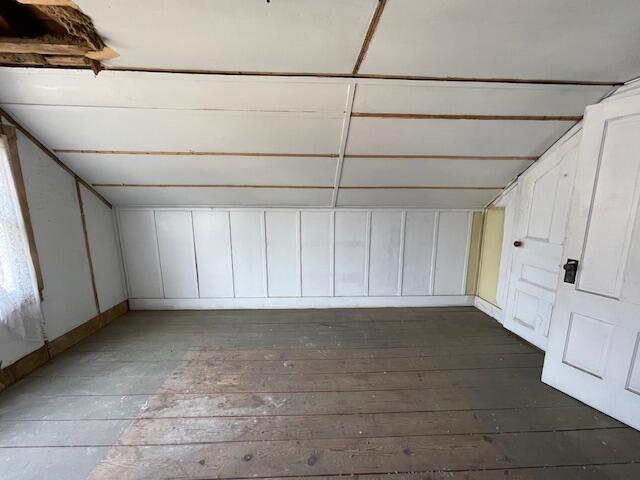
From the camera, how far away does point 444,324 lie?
2.90m

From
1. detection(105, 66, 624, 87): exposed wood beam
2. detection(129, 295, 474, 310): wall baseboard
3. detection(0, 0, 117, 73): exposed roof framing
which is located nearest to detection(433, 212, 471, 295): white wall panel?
detection(129, 295, 474, 310): wall baseboard

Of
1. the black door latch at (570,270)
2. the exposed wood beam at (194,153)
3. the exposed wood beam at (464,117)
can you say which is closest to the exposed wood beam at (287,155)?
the exposed wood beam at (194,153)

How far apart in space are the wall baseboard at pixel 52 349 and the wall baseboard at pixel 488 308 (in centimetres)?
413

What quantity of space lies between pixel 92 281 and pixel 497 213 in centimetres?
427

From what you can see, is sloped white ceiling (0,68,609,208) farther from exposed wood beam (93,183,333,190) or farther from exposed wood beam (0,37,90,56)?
exposed wood beam (0,37,90,56)

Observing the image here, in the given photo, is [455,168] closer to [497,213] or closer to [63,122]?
[497,213]

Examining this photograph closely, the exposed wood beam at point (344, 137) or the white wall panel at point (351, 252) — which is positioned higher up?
the exposed wood beam at point (344, 137)

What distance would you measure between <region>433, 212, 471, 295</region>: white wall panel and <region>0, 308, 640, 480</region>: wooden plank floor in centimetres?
80

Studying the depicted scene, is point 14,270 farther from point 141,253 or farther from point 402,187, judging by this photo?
point 402,187

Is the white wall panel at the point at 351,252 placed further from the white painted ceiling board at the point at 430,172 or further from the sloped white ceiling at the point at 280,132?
the white painted ceiling board at the point at 430,172

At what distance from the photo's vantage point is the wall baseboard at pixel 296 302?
323 centimetres

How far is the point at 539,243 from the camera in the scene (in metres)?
2.41

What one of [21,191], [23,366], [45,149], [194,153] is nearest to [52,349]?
[23,366]

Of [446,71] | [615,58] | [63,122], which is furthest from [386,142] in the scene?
[63,122]
